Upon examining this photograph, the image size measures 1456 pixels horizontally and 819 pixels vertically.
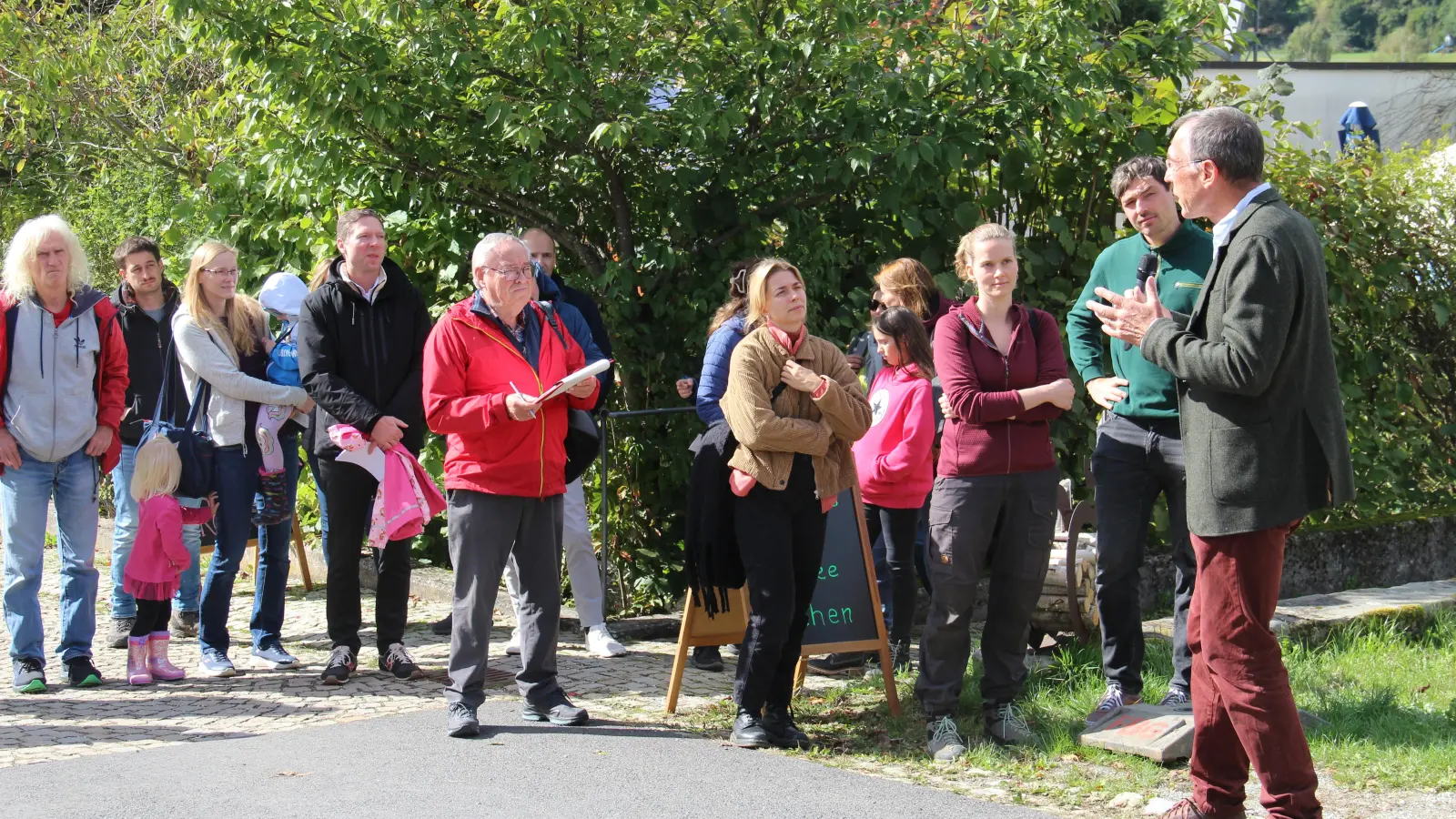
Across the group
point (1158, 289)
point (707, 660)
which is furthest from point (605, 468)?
point (1158, 289)

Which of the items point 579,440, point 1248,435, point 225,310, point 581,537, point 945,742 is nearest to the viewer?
point 1248,435

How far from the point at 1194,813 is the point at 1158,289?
2.08 meters

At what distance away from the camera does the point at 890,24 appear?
7332 mm

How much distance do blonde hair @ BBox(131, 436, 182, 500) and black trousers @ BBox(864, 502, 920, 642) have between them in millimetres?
3234

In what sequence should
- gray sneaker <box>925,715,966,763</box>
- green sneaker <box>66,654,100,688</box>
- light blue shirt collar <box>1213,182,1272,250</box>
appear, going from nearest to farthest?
light blue shirt collar <box>1213,182,1272,250</box> < gray sneaker <box>925,715,966,763</box> < green sneaker <box>66,654,100,688</box>

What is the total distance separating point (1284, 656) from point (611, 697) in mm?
2982

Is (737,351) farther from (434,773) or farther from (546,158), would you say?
(546,158)

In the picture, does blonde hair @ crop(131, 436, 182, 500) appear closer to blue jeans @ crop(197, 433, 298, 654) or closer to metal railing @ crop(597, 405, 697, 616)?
blue jeans @ crop(197, 433, 298, 654)

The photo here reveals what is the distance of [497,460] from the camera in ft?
18.7

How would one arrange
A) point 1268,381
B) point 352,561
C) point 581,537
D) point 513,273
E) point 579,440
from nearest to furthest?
point 1268,381 < point 513,273 < point 579,440 < point 352,561 < point 581,537

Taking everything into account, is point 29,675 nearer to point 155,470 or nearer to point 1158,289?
point 155,470

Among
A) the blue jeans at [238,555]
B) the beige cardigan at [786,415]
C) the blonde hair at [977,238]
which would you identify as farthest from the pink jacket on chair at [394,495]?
the blonde hair at [977,238]

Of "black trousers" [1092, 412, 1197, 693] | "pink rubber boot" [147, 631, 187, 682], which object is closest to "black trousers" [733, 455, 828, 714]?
"black trousers" [1092, 412, 1197, 693]

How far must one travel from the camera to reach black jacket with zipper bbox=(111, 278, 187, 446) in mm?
7379
